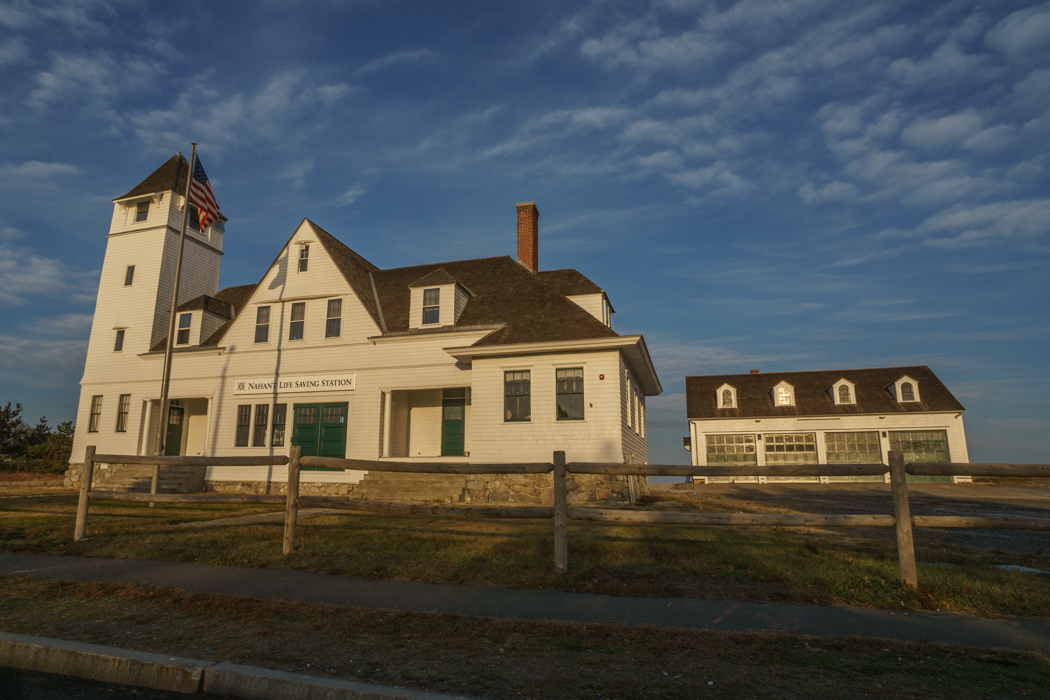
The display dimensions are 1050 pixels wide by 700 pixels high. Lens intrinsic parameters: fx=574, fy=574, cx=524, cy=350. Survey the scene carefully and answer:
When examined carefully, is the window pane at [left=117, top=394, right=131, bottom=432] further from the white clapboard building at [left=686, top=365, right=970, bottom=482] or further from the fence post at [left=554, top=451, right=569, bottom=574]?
the white clapboard building at [left=686, top=365, right=970, bottom=482]

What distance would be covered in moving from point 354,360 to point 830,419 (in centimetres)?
2894

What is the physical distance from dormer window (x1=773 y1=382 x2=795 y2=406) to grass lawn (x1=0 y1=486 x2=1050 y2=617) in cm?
2632

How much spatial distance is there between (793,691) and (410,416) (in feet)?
66.7

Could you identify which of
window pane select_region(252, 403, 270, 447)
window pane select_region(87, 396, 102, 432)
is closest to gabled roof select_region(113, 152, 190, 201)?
window pane select_region(87, 396, 102, 432)

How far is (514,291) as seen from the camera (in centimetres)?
2222

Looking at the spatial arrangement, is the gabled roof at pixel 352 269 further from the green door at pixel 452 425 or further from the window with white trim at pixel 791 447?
the window with white trim at pixel 791 447

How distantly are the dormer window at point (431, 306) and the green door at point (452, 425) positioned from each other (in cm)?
329

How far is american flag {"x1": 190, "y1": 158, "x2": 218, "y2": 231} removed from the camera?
1986cm

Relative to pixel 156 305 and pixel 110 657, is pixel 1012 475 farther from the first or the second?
pixel 156 305

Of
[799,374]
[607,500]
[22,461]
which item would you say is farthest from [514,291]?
[22,461]

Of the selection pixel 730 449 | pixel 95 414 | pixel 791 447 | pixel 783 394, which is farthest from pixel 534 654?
pixel 783 394

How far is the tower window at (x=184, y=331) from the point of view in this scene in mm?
25297

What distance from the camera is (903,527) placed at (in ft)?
21.8

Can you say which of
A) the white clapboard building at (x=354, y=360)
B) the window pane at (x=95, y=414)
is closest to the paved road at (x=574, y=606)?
the white clapboard building at (x=354, y=360)
